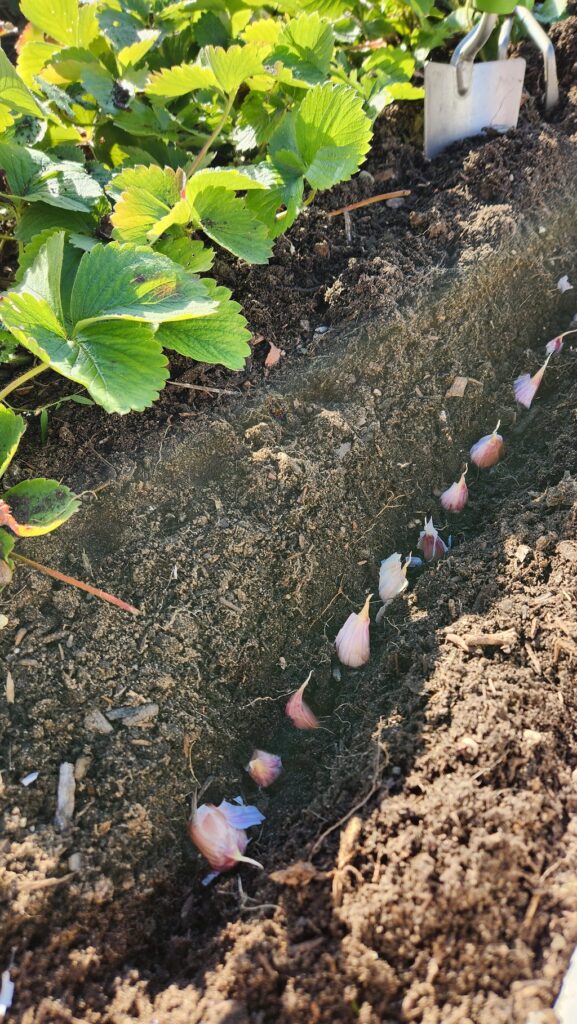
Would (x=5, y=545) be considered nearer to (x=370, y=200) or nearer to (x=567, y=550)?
(x=567, y=550)

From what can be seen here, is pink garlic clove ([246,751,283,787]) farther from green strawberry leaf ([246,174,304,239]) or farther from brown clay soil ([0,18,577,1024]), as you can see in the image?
green strawberry leaf ([246,174,304,239])

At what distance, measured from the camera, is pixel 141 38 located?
1.39 meters

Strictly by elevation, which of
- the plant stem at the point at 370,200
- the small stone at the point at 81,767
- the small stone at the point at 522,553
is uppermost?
the plant stem at the point at 370,200

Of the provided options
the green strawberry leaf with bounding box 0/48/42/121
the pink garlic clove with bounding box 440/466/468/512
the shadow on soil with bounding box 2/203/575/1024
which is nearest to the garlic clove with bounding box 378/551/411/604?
the shadow on soil with bounding box 2/203/575/1024

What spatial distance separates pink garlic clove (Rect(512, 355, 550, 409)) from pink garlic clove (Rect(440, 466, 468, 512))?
0.80 ft

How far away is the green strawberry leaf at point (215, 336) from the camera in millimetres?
1164

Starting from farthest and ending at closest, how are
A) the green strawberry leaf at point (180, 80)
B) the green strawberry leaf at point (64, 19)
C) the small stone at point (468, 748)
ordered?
the green strawberry leaf at point (64, 19) → the green strawberry leaf at point (180, 80) → the small stone at point (468, 748)

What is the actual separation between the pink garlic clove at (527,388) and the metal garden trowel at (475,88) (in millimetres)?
632

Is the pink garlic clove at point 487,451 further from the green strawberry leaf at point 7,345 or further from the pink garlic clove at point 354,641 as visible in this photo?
the green strawberry leaf at point 7,345

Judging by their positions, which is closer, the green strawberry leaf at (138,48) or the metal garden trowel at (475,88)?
the green strawberry leaf at (138,48)

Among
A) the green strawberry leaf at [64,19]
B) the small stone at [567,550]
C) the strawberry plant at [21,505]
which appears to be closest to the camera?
the strawberry plant at [21,505]

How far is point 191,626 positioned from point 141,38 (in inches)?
43.9

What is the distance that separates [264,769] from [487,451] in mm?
734

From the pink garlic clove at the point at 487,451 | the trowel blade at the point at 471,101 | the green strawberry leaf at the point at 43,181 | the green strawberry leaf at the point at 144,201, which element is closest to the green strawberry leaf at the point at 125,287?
the green strawberry leaf at the point at 144,201
